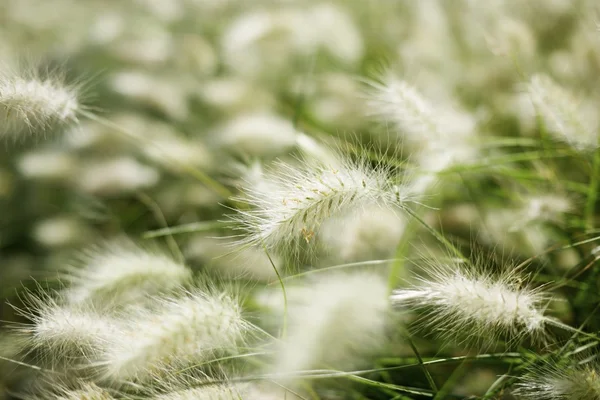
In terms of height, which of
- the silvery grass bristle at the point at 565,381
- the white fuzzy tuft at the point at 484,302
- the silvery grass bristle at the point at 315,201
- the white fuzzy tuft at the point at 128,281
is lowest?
the silvery grass bristle at the point at 565,381

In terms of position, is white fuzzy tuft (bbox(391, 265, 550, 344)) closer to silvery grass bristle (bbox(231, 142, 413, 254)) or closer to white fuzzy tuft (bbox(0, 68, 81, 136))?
silvery grass bristle (bbox(231, 142, 413, 254))

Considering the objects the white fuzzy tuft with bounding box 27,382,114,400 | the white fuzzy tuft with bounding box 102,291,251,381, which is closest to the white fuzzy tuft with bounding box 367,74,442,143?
the white fuzzy tuft with bounding box 102,291,251,381

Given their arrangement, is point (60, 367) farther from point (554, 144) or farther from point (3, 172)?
point (554, 144)

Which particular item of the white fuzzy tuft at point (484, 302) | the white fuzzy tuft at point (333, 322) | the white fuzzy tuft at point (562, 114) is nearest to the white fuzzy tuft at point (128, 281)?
the white fuzzy tuft at point (333, 322)

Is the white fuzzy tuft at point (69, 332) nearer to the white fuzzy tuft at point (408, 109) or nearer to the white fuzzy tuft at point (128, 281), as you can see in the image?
the white fuzzy tuft at point (128, 281)

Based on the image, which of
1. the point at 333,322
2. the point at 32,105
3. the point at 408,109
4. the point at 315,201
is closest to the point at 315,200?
the point at 315,201
